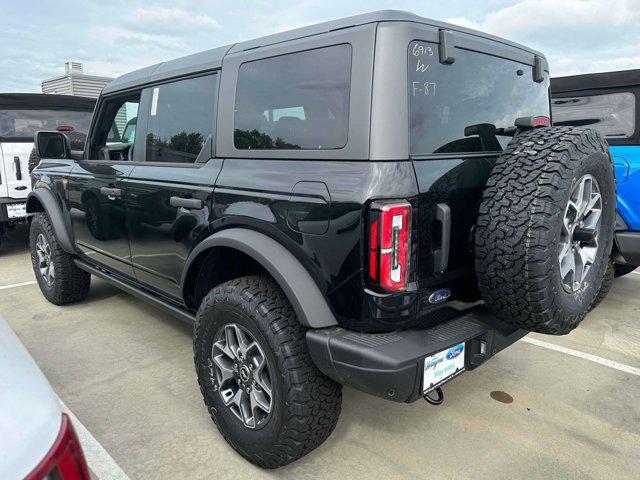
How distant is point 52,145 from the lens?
12.2ft

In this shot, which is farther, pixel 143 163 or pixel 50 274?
pixel 50 274

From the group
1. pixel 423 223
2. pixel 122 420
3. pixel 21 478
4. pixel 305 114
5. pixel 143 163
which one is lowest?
pixel 122 420

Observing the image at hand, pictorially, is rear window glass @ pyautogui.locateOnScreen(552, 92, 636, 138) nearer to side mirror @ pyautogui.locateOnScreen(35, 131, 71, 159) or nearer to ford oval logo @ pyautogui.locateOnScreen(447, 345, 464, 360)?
ford oval logo @ pyautogui.locateOnScreen(447, 345, 464, 360)

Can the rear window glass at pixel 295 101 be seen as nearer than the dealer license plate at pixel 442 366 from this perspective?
No

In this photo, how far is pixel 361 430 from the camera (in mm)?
2465

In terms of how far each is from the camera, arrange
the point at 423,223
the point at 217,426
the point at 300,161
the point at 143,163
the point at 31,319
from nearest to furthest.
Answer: the point at 423,223
the point at 300,161
the point at 217,426
the point at 143,163
the point at 31,319

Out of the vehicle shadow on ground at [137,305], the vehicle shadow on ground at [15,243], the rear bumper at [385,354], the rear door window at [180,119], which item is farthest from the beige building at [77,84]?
the rear bumper at [385,354]

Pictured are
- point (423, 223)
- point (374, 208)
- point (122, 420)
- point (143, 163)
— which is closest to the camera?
point (374, 208)

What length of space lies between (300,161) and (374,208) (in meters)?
0.47

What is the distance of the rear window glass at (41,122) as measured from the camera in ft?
20.3

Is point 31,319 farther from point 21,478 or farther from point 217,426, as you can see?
point 21,478

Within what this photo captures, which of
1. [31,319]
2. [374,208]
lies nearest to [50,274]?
[31,319]

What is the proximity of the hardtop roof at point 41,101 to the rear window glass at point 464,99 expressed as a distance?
21.0 ft

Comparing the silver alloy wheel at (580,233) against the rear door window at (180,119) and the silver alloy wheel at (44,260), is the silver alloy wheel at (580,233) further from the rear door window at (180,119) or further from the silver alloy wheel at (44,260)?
the silver alloy wheel at (44,260)
